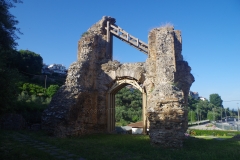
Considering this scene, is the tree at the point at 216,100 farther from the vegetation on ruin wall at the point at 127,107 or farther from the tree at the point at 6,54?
the tree at the point at 6,54

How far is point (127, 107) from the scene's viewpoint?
3609 centimetres

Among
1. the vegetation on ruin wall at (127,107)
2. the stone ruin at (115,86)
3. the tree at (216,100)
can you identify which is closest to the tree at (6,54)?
the stone ruin at (115,86)

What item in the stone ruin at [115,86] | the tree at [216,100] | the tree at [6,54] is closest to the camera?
the tree at [6,54]

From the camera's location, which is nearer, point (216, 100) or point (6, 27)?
point (6, 27)

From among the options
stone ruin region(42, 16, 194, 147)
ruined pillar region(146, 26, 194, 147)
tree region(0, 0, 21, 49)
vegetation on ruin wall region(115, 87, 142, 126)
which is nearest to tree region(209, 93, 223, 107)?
vegetation on ruin wall region(115, 87, 142, 126)

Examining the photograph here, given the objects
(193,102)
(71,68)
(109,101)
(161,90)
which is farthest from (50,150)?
(193,102)

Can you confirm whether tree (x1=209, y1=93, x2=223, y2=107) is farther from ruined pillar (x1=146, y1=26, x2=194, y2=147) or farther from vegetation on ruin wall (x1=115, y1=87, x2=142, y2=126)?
ruined pillar (x1=146, y1=26, x2=194, y2=147)

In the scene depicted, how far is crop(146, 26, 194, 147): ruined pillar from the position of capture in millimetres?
8648

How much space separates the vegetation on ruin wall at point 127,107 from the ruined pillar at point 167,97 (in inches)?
813

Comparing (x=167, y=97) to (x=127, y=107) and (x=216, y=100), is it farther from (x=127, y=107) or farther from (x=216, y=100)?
(x=216, y=100)

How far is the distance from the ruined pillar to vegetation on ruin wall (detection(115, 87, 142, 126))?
20.6 metres

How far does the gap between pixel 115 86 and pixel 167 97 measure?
6.23 metres

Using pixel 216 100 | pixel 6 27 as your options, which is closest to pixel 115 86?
pixel 6 27

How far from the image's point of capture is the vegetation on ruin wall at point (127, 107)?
3269 centimetres
